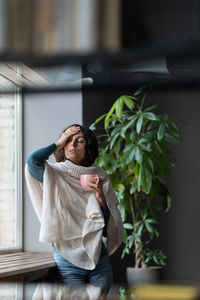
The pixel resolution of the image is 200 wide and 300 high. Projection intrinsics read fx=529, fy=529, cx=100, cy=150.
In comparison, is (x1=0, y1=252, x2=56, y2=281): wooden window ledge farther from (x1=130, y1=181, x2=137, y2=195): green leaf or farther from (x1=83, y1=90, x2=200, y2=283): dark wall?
(x1=83, y1=90, x2=200, y2=283): dark wall

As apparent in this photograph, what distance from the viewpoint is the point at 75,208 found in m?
2.21

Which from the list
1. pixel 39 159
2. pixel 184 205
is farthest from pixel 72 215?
pixel 184 205

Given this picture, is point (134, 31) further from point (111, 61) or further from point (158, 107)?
point (158, 107)

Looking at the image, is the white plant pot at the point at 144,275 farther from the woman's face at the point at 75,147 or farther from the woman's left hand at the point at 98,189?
the woman's face at the point at 75,147

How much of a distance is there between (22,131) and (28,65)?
Result: 2564 mm

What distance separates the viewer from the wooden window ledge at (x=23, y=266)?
2.00m

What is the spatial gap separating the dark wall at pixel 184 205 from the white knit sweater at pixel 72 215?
125 cm

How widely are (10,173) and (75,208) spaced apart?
3.47 feet

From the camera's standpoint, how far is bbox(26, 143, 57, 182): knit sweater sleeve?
82.0 inches

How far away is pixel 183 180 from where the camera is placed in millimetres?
3496

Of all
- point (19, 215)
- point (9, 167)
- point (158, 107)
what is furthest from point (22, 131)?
point (158, 107)

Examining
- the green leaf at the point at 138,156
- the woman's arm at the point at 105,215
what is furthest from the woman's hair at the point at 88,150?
the green leaf at the point at 138,156

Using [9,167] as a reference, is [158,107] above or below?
above

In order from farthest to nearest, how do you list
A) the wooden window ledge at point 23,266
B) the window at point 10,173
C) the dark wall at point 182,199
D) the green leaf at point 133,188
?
the dark wall at point 182,199
the window at point 10,173
the green leaf at point 133,188
the wooden window ledge at point 23,266
